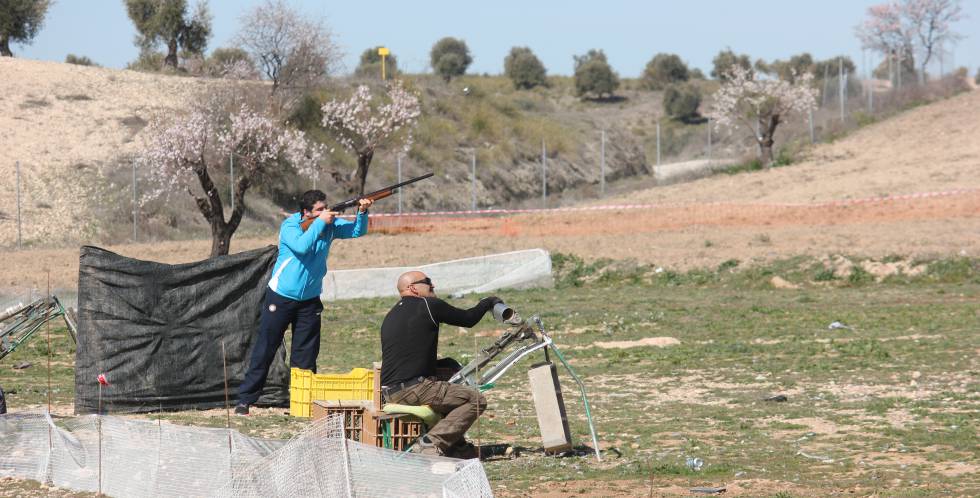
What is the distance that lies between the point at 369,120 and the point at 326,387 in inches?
1570

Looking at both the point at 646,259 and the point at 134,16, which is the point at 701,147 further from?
the point at 646,259

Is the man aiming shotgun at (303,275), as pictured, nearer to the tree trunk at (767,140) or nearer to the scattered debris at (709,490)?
the scattered debris at (709,490)

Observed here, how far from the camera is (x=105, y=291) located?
500 inches

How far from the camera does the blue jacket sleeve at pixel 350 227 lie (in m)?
11.7

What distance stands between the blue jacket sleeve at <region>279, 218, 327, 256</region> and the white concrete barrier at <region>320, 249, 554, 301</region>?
13.6 meters

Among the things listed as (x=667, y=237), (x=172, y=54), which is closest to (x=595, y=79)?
(x=172, y=54)

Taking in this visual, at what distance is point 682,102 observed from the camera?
92.1 metres

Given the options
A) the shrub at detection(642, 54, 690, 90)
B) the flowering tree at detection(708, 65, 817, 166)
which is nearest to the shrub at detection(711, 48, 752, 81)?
the shrub at detection(642, 54, 690, 90)

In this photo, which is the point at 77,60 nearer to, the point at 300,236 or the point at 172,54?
the point at 172,54

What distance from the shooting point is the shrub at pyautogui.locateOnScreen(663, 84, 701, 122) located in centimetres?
9206

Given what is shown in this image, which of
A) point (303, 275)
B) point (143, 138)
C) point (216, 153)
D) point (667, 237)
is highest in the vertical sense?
point (143, 138)

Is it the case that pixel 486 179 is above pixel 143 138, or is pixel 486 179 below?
below

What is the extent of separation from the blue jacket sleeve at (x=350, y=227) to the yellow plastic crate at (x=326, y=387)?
1267mm

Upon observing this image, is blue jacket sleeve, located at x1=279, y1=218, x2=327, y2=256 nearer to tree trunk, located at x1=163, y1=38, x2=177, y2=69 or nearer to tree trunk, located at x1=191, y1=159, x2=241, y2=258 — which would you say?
tree trunk, located at x1=191, y1=159, x2=241, y2=258
